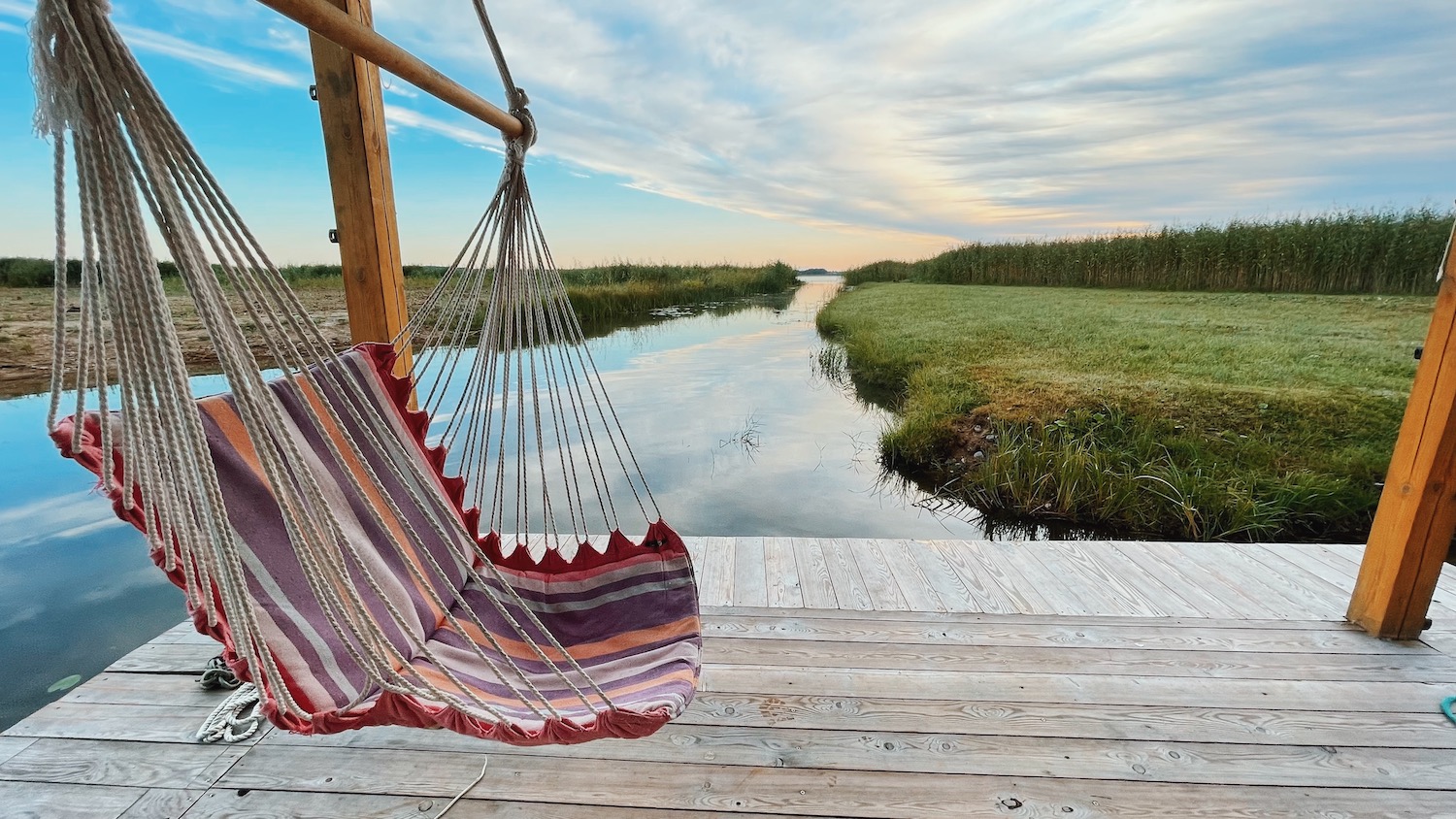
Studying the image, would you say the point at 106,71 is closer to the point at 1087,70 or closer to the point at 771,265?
the point at 1087,70

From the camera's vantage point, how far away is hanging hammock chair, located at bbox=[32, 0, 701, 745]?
626mm

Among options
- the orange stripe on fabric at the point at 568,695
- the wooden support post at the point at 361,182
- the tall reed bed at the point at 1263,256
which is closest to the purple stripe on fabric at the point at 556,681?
the orange stripe on fabric at the point at 568,695

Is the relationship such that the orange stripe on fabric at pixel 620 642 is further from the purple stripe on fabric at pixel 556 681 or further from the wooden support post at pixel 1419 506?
the wooden support post at pixel 1419 506

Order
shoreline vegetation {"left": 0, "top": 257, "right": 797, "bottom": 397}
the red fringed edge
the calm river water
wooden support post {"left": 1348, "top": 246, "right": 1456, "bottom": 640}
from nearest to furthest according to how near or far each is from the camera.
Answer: the red fringed edge
wooden support post {"left": 1348, "top": 246, "right": 1456, "bottom": 640}
the calm river water
shoreline vegetation {"left": 0, "top": 257, "right": 797, "bottom": 397}

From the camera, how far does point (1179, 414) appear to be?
446 centimetres

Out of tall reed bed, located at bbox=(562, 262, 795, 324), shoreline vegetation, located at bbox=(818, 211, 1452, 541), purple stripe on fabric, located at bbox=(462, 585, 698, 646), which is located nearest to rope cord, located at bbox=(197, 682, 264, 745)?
purple stripe on fabric, located at bbox=(462, 585, 698, 646)

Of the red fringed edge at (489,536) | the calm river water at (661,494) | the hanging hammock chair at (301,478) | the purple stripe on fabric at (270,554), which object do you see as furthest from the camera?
the calm river water at (661,494)

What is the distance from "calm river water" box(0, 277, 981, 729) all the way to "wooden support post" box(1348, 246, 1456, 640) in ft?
6.57

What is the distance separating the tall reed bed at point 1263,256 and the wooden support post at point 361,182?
172 inches

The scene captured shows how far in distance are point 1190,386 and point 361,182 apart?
542 cm

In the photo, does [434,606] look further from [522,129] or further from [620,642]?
[522,129]

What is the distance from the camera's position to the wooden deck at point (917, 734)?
1229 millimetres

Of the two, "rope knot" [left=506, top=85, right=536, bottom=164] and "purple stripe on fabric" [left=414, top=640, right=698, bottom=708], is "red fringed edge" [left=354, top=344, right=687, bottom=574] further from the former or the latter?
"rope knot" [left=506, top=85, right=536, bottom=164]

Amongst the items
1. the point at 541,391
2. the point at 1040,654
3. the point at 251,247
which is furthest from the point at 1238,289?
the point at 251,247
